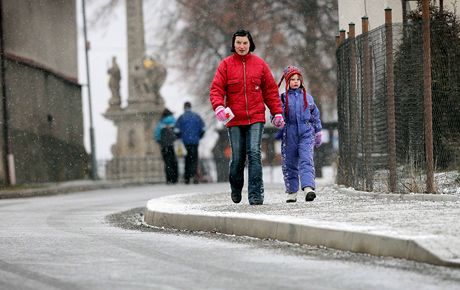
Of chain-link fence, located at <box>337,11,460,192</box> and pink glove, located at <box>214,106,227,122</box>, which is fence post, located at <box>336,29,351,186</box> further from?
pink glove, located at <box>214,106,227,122</box>

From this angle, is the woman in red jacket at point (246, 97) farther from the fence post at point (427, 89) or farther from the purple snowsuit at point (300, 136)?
the fence post at point (427, 89)

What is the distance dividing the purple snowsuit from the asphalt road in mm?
2286

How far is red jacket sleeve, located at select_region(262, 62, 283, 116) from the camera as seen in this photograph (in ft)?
49.0

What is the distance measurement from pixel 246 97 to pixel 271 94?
0.94 feet

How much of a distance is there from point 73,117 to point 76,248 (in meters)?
31.0

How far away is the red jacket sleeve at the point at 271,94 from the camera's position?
1495 centimetres

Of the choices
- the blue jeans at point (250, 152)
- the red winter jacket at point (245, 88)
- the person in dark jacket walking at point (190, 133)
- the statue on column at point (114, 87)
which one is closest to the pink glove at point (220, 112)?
the red winter jacket at point (245, 88)

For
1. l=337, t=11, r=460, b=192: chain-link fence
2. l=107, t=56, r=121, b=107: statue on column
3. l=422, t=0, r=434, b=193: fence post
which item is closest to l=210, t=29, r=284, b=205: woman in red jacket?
l=422, t=0, r=434, b=193: fence post

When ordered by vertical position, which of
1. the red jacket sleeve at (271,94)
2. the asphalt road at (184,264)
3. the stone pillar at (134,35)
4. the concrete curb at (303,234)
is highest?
the stone pillar at (134,35)

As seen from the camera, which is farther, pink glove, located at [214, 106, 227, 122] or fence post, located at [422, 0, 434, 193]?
fence post, located at [422, 0, 434, 193]

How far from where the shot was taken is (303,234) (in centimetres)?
1120

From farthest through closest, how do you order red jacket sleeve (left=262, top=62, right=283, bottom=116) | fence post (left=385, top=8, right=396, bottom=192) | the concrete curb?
fence post (left=385, top=8, right=396, bottom=192) → red jacket sleeve (left=262, top=62, right=283, bottom=116) → the concrete curb

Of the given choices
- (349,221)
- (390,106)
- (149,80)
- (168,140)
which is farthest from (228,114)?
(149,80)

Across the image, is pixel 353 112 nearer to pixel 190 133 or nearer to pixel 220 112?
pixel 220 112
